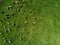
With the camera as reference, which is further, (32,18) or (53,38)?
(32,18)

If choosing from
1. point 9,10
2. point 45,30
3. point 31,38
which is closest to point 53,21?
point 45,30

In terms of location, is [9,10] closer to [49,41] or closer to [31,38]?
[31,38]

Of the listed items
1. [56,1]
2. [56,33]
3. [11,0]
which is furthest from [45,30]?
[11,0]

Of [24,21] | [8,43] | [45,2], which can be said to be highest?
[45,2]

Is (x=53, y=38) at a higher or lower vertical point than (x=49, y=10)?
lower

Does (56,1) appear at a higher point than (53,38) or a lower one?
higher

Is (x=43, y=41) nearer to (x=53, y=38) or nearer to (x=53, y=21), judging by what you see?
(x=53, y=38)
